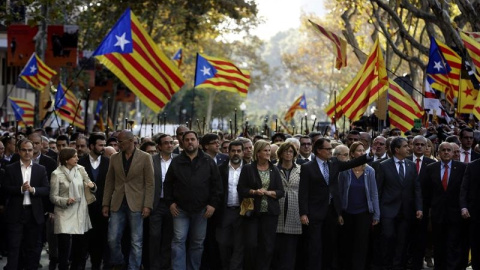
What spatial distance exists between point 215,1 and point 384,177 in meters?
19.2

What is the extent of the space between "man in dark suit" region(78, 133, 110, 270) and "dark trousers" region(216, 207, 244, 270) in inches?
71.4

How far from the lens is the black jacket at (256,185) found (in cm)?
1497

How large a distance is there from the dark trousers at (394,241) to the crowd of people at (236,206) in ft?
0.04

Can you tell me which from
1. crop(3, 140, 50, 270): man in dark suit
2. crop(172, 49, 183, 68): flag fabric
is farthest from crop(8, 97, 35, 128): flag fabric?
crop(3, 140, 50, 270): man in dark suit

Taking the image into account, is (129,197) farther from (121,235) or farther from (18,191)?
(18,191)

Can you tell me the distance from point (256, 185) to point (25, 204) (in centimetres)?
287

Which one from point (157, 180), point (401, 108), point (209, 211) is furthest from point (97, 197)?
point (401, 108)

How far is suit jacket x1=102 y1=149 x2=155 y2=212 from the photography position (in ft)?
50.8

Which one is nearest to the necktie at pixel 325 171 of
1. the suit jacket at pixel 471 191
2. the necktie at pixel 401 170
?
the necktie at pixel 401 170

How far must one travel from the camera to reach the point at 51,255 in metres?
16.1

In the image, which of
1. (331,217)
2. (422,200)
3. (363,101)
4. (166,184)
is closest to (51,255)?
(166,184)

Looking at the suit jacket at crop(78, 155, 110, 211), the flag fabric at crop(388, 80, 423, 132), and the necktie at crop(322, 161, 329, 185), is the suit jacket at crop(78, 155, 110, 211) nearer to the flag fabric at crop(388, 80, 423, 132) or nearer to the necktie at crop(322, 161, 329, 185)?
the necktie at crop(322, 161, 329, 185)

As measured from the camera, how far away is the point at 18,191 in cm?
1494

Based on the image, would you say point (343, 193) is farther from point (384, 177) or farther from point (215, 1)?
point (215, 1)
